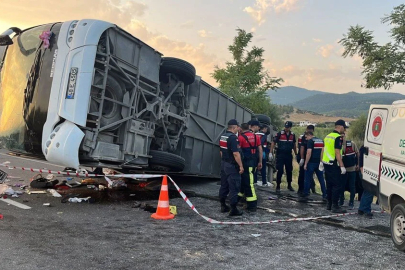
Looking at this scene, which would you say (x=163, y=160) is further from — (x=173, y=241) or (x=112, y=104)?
(x=173, y=241)

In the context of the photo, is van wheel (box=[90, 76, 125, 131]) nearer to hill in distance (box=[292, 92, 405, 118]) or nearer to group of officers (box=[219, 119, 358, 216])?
group of officers (box=[219, 119, 358, 216])

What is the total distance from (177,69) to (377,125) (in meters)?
3.39

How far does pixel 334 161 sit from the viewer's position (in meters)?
6.33

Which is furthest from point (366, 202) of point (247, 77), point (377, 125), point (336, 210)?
point (247, 77)

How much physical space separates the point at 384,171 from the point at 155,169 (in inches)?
143

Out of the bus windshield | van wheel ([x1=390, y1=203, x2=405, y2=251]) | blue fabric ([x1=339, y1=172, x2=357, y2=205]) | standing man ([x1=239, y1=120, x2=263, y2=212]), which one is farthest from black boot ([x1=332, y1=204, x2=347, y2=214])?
the bus windshield

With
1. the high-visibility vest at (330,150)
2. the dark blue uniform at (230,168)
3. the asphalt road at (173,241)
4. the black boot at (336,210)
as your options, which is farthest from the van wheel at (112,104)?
the black boot at (336,210)

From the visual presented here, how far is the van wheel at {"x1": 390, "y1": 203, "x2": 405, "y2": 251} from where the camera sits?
13.6 feet

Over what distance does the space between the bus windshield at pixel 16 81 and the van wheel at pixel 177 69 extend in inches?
76.6

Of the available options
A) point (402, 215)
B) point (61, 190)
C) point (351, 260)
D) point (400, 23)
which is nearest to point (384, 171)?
point (402, 215)

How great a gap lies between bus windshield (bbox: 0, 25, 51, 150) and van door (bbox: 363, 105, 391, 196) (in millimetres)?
5068

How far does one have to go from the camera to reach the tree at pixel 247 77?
29.9 metres

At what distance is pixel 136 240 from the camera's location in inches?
159

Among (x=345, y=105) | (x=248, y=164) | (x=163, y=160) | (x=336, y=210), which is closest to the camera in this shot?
(x=163, y=160)
